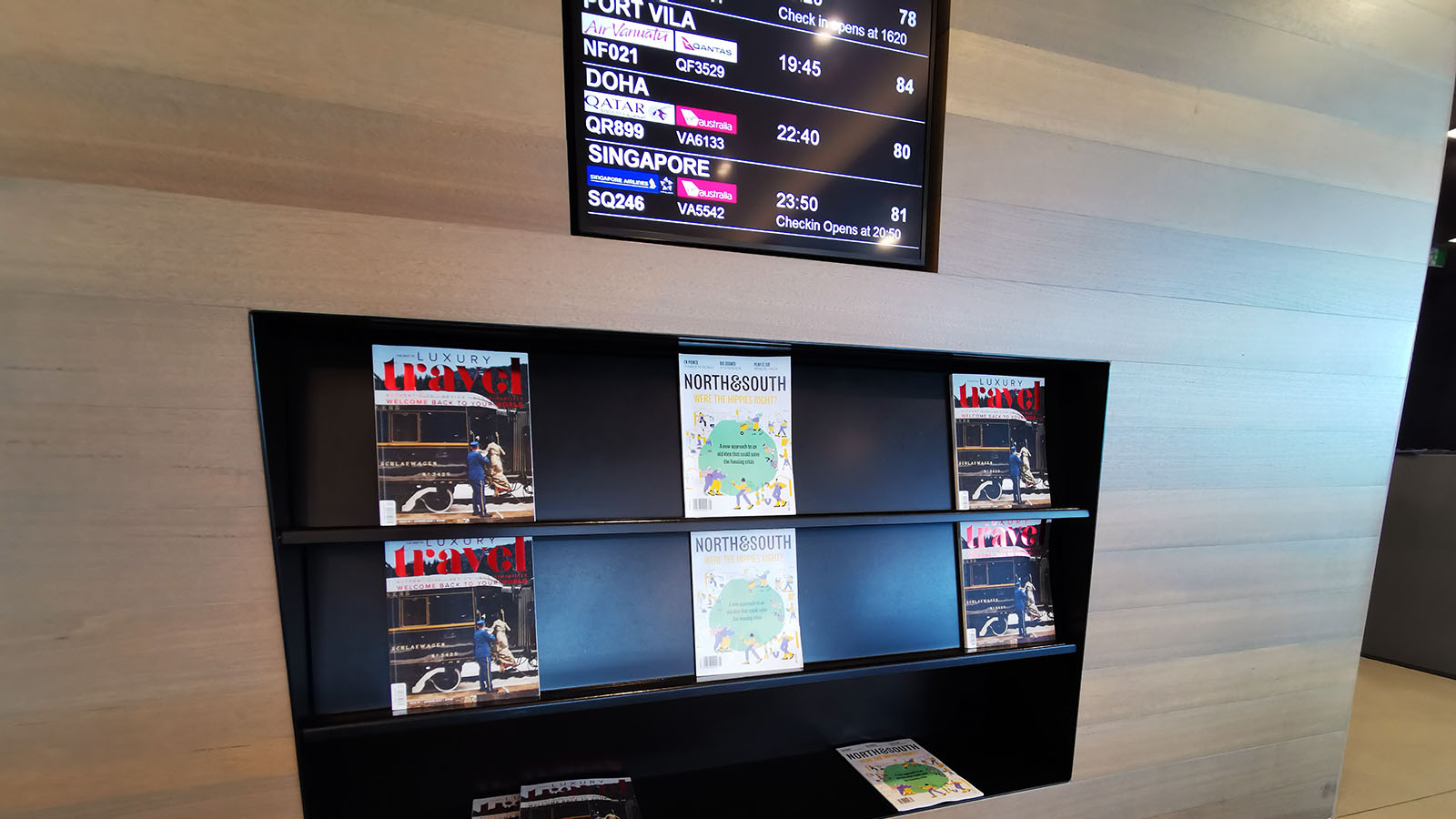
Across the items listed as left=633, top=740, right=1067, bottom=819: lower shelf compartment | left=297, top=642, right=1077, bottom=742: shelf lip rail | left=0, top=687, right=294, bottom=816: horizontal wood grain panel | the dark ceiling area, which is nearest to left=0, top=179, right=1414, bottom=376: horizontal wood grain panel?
left=0, top=687, right=294, bottom=816: horizontal wood grain panel

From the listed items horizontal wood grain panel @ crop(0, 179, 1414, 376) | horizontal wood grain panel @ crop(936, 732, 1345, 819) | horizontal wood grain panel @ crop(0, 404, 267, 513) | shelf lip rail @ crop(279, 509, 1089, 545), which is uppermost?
horizontal wood grain panel @ crop(0, 179, 1414, 376)

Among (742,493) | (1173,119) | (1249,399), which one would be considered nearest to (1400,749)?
(1249,399)

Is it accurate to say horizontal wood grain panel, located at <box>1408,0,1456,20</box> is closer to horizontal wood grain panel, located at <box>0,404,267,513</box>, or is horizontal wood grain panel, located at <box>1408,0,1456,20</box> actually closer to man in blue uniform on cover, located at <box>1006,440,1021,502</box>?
man in blue uniform on cover, located at <box>1006,440,1021,502</box>

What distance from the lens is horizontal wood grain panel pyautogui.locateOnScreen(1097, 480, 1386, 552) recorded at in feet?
4.42

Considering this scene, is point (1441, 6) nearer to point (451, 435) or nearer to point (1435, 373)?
point (451, 435)

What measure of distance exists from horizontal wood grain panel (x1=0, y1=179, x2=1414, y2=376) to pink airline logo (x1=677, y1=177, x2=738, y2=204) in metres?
0.12

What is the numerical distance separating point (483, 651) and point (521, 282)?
0.70 metres

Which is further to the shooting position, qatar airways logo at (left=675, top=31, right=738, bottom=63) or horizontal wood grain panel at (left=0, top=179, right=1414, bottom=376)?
qatar airways logo at (left=675, top=31, right=738, bottom=63)

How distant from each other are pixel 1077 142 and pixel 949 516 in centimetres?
84

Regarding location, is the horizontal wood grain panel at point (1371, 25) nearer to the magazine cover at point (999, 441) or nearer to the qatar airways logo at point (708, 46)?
the magazine cover at point (999, 441)

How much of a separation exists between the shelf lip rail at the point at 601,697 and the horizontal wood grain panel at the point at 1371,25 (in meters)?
1.52

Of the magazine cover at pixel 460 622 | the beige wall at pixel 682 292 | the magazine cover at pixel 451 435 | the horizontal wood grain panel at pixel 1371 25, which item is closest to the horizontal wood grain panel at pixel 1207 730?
the beige wall at pixel 682 292

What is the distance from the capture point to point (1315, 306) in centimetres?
145

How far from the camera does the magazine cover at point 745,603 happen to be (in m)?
1.23
